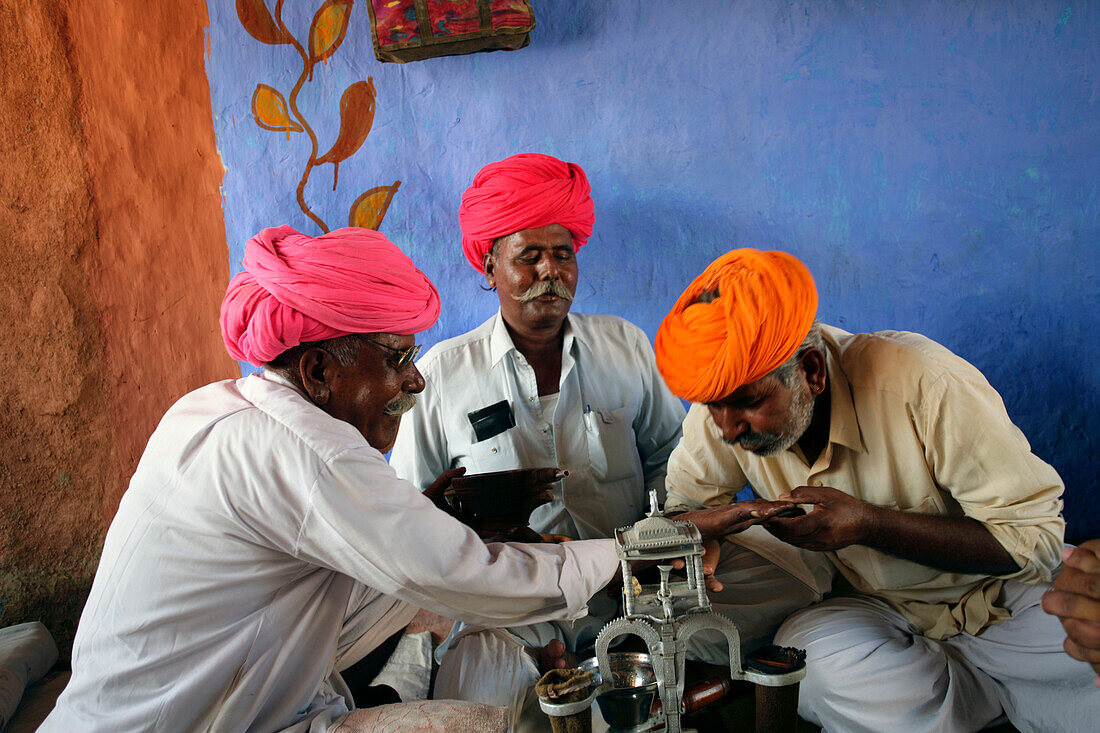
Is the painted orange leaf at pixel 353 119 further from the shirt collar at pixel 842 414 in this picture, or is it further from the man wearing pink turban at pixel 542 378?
the shirt collar at pixel 842 414

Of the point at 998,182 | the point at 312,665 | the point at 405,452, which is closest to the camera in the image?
the point at 312,665

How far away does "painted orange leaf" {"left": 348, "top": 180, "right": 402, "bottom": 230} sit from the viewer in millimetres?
3453

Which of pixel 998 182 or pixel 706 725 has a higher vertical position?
pixel 998 182

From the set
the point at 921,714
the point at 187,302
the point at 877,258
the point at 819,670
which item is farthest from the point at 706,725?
the point at 187,302

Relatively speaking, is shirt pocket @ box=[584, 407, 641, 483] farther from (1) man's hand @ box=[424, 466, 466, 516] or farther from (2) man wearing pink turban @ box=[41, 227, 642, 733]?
(2) man wearing pink turban @ box=[41, 227, 642, 733]

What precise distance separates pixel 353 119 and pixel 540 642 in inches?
93.9

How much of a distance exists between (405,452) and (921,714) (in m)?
2.01

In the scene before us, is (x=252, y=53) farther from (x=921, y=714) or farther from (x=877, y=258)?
(x=921, y=714)

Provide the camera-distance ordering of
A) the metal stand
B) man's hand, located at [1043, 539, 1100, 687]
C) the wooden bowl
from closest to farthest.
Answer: man's hand, located at [1043, 539, 1100, 687] < the metal stand < the wooden bowl

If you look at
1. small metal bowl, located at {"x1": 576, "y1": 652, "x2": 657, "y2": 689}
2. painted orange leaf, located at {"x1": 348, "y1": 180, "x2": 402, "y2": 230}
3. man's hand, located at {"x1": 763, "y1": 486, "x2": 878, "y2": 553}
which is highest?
painted orange leaf, located at {"x1": 348, "y1": 180, "x2": 402, "y2": 230}

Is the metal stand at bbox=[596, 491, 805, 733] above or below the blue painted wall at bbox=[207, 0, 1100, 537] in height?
below

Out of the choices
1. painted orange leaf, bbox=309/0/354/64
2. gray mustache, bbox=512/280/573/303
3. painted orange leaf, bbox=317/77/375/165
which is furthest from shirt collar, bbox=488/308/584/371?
painted orange leaf, bbox=309/0/354/64

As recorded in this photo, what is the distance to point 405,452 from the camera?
3.08 m

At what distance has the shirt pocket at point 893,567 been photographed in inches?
86.8
